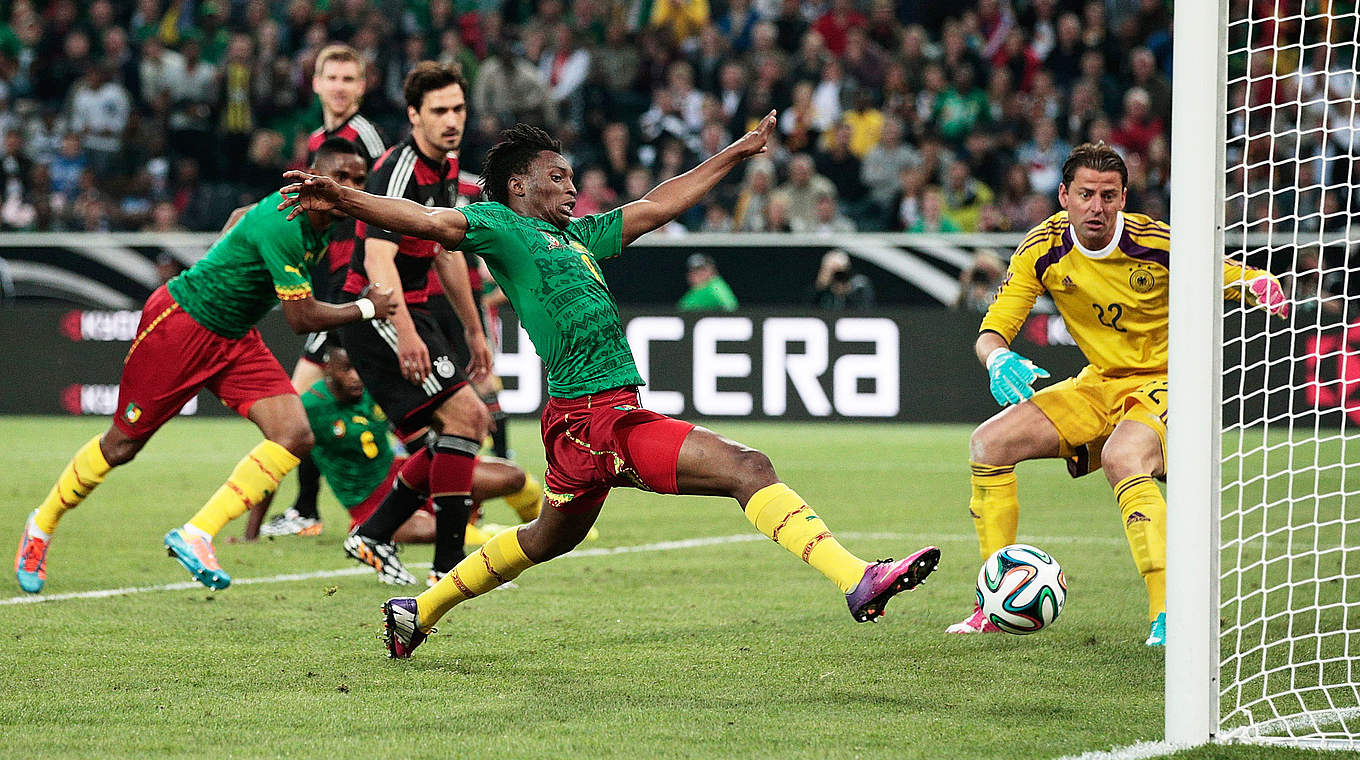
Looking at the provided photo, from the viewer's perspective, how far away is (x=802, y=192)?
17.2 metres

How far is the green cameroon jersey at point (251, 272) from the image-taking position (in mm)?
6668

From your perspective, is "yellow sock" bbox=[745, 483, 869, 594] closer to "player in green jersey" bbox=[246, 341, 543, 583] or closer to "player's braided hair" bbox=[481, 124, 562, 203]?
"player's braided hair" bbox=[481, 124, 562, 203]

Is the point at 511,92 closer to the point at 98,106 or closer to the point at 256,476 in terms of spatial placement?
the point at 98,106

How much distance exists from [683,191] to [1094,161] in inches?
65.0

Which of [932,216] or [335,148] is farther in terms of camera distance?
[932,216]

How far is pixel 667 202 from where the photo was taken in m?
5.47

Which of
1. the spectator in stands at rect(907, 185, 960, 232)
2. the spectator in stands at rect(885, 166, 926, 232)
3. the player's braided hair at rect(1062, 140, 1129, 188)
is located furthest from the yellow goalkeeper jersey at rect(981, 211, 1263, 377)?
the spectator in stands at rect(885, 166, 926, 232)

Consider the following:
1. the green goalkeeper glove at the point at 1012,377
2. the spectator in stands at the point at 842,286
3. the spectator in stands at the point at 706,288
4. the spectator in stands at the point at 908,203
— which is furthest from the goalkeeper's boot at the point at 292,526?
the spectator in stands at the point at 908,203

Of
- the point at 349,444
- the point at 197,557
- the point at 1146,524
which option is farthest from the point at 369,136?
the point at 1146,524

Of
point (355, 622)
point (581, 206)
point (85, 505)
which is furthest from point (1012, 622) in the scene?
point (581, 206)

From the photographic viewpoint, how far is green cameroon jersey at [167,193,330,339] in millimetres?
6668

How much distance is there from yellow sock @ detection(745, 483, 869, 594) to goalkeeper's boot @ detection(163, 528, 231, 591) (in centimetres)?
280

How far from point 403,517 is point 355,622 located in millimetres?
1108

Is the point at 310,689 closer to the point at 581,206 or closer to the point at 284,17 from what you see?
the point at 581,206
